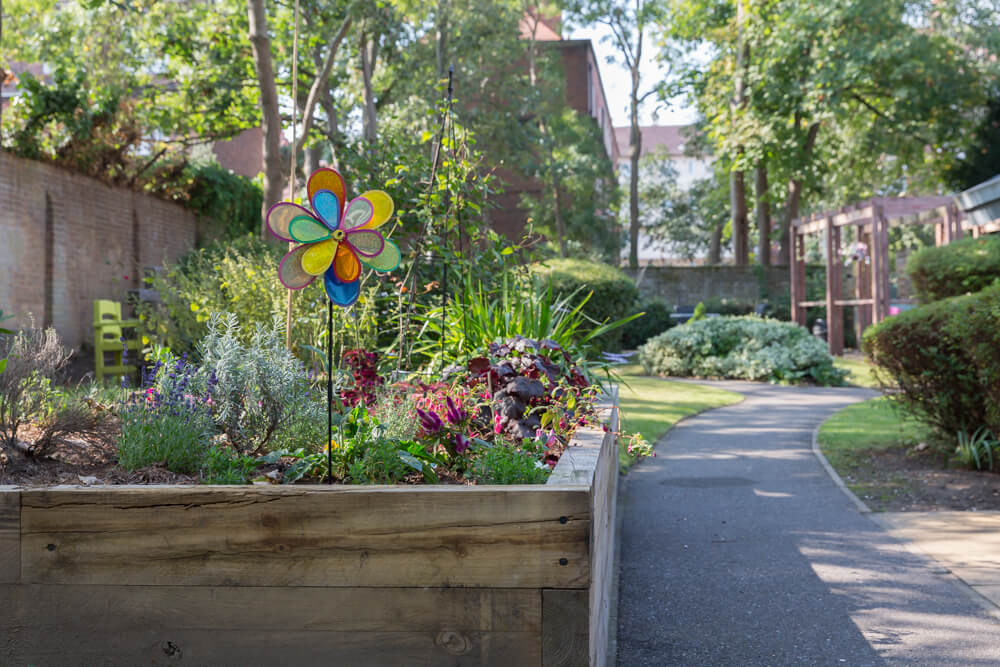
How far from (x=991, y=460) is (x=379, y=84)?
1872cm

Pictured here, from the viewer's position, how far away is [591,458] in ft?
9.75

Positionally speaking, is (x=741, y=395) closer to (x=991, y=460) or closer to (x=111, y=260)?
(x=991, y=460)

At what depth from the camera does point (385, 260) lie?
3.01 meters

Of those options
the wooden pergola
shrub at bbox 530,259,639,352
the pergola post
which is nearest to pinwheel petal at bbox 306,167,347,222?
shrub at bbox 530,259,639,352

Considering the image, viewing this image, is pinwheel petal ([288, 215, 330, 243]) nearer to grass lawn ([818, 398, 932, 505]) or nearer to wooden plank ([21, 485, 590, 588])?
wooden plank ([21, 485, 590, 588])

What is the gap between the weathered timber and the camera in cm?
223

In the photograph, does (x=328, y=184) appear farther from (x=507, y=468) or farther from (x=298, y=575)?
(x=298, y=575)

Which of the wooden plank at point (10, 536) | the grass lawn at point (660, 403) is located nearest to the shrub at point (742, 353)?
the grass lawn at point (660, 403)

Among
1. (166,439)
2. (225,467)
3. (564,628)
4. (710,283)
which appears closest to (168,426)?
(166,439)

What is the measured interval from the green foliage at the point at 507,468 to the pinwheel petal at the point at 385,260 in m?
0.70

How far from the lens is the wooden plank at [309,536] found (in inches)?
88.6

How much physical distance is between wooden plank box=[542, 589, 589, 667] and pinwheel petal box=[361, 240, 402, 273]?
1.23 m

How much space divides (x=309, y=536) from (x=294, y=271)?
0.90 metres

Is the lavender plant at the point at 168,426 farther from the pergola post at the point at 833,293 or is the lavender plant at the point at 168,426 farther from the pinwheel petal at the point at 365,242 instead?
the pergola post at the point at 833,293
